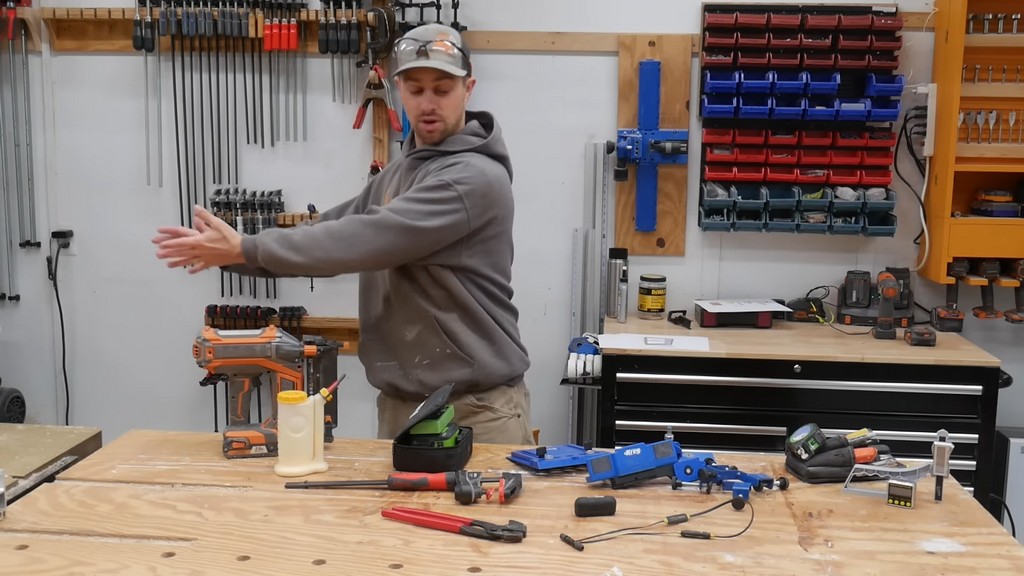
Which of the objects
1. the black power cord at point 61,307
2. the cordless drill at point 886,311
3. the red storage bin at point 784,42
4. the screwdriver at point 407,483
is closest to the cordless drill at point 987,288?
the cordless drill at point 886,311

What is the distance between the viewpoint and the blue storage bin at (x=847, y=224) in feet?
12.1

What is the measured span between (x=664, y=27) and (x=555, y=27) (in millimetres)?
435

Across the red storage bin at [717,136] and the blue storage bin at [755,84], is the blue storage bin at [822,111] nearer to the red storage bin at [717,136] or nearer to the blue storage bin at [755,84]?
the blue storage bin at [755,84]

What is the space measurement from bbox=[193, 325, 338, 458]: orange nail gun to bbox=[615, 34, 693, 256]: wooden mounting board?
1997mm

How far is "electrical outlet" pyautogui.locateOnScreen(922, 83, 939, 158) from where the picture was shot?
3605 millimetres

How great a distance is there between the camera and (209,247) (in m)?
1.97

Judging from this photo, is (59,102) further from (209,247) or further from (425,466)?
(425,466)

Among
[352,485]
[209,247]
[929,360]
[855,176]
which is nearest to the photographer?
[352,485]

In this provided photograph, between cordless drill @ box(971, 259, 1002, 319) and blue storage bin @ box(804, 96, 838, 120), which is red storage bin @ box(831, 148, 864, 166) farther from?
cordless drill @ box(971, 259, 1002, 319)

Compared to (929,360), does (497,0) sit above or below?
above

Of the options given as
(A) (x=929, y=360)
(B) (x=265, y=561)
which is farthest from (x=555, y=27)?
(B) (x=265, y=561)

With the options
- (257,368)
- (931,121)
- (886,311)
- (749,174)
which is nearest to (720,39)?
(749,174)

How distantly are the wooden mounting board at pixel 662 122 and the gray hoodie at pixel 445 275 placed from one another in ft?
5.14

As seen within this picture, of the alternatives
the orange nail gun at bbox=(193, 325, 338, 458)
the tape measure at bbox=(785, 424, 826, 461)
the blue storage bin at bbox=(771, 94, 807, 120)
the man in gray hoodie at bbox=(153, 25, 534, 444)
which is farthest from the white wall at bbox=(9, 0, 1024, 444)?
the tape measure at bbox=(785, 424, 826, 461)
